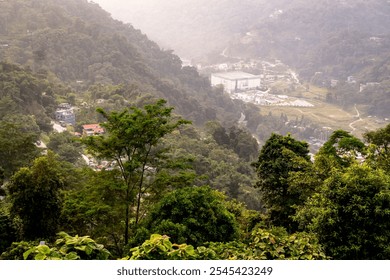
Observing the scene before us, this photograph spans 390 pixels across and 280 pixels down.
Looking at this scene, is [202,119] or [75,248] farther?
[202,119]

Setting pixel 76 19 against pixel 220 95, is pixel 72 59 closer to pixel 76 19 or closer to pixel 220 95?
pixel 76 19

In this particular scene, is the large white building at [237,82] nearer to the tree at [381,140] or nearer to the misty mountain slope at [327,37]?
the misty mountain slope at [327,37]

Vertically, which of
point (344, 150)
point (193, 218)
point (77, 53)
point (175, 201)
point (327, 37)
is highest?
point (327, 37)

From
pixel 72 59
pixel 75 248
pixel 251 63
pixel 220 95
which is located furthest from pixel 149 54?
pixel 75 248

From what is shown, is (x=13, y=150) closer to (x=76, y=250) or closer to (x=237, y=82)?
(x=76, y=250)

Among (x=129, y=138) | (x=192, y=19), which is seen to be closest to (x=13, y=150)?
(x=129, y=138)

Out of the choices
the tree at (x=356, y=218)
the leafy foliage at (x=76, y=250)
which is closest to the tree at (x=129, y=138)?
the tree at (x=356, y=218)
